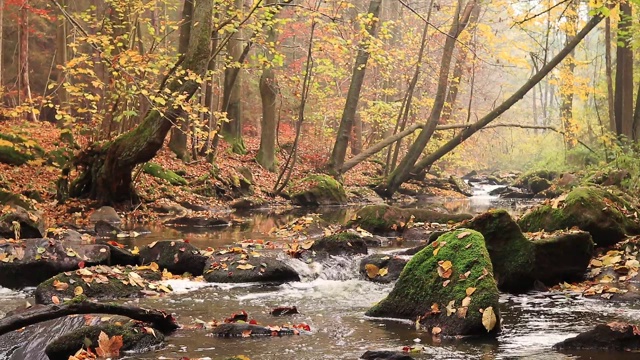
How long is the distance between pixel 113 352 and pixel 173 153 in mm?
16265

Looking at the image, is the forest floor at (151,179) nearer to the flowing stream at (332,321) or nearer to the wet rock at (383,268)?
the flowing stream at (332,321)

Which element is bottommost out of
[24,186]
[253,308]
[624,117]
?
[253,308]

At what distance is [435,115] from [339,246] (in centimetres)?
1279

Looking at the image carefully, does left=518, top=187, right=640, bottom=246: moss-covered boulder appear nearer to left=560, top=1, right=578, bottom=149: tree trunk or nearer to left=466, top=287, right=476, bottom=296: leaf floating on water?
left=466, top=287, right=476, bottom=296: leaf floating on water

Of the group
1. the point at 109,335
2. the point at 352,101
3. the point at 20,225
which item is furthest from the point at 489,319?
the point at 352,101

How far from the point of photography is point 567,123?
89.8 feet

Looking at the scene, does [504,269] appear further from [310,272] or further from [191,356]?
[191,356]

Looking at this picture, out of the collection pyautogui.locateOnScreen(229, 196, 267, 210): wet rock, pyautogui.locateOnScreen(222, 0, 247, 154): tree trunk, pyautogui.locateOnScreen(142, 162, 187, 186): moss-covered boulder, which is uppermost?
pyautogui.locateOnScreen(222, 0, 247, 154): tree trunk

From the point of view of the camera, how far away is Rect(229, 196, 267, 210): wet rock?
18703 millimetres

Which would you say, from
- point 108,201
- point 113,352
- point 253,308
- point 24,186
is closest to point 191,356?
point 113,352

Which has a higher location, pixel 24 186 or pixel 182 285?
pixel 24 186

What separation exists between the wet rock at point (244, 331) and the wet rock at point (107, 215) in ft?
29.9

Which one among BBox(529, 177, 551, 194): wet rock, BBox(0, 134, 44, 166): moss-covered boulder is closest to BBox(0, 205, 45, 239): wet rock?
BBox(0, 134, 44, 166): moss-covered boulder

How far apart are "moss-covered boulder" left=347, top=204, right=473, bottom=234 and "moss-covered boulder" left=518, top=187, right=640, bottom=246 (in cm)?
293
